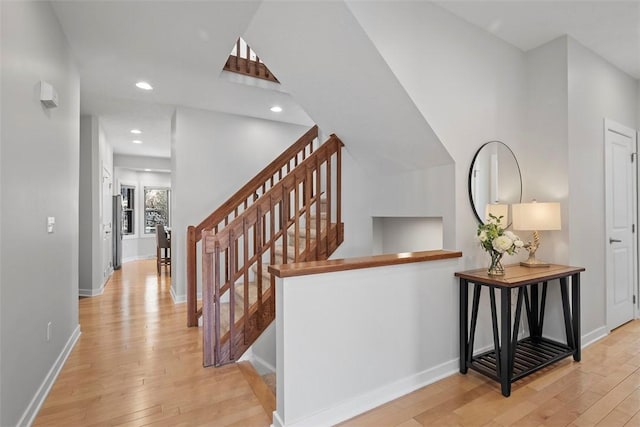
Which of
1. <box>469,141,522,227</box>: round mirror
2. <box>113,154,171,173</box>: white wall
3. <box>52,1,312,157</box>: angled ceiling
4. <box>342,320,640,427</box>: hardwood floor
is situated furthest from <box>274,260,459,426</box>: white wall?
<box>113,154,171,173</box>: white wall

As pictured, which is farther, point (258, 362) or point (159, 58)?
point (159, 58)

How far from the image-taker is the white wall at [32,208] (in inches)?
64.4

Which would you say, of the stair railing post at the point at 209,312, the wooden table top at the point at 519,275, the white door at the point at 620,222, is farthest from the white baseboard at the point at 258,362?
the white door at the point at 620,222

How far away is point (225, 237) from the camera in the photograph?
2.58 meters

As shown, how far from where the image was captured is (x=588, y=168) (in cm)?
299

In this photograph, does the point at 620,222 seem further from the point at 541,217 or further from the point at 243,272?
the point at 243,272

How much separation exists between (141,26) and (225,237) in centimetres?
181

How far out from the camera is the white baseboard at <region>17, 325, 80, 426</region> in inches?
72.7

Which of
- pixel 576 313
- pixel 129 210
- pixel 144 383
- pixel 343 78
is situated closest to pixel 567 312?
pixel 576 313

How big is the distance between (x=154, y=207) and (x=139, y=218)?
49 centimetres

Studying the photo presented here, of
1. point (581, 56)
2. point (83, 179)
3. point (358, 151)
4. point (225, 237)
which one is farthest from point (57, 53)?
point (581, 56)

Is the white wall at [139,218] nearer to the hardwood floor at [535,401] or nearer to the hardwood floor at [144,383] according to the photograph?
the hardwood floor at [144,383]

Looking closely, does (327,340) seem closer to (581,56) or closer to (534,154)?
(534,154)

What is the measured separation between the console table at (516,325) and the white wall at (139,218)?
8718 mm
